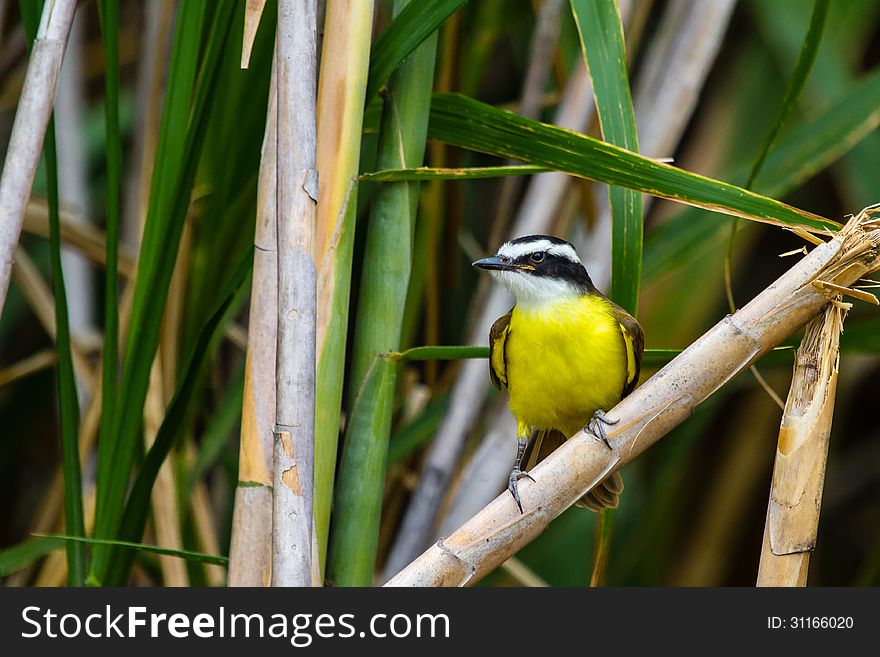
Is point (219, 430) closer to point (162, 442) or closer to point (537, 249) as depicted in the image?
point (162, 442)

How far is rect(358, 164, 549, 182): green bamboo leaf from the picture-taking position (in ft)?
3.31

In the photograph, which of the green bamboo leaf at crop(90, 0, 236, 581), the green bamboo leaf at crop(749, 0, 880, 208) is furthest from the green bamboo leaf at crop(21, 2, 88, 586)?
the green bamboo leaf at crop(749, 0, 880, 208)

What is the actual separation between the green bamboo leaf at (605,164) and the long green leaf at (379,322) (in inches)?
2.6

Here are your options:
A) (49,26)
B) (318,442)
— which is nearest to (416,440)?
(318,442)

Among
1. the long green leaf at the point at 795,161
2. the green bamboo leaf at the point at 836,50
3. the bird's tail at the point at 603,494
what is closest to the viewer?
the bird's tail at the point at 603,494

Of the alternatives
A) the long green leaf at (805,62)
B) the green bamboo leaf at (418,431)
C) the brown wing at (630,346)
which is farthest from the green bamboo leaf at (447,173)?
the green bamboo leaf at (418,431)

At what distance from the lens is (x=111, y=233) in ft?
3.71

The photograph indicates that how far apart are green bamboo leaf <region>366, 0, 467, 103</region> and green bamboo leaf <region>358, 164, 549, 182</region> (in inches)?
4.2

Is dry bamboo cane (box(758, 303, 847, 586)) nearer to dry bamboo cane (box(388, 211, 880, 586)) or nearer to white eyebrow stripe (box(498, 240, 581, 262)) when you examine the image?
dry bamboo cane (box(388, 211, 880, 586))

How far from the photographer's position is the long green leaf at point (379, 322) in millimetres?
1097

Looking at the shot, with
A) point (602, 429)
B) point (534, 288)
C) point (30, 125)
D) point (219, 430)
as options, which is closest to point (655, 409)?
point (602, 429)

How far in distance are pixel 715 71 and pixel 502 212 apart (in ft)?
2.61

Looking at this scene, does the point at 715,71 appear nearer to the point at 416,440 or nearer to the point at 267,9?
the point at 416,440

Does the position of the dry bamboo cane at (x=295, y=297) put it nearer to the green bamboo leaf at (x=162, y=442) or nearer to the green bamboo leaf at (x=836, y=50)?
the green bamboo leaf at (x=162, y=442)
